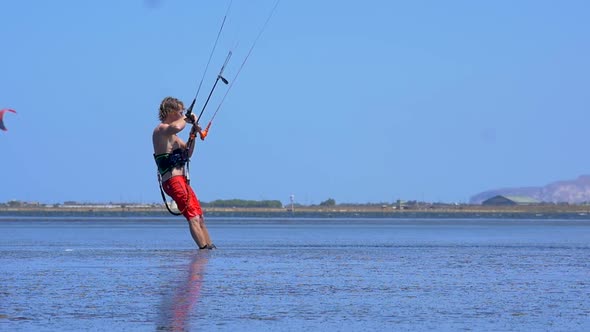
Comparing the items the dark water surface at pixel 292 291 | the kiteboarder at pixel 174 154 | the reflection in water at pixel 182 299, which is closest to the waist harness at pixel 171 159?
the kiteboarder at pixel 174 154

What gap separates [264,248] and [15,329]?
1286 centimetres

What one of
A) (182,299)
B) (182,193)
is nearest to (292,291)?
(182,299)

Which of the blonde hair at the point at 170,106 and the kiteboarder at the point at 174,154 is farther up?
the blonde hair at the point at 170,106

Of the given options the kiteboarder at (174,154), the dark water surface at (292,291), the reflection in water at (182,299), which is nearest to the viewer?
the reflection in water at (182,299)

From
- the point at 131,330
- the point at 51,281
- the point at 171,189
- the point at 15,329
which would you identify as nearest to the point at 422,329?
the point at 131,330

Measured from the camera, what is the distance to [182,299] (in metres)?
11.1

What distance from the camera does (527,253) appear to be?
20094mm

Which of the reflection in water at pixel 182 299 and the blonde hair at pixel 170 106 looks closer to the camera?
the reflection in water at pixel 182 299

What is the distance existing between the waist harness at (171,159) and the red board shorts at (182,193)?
188mm

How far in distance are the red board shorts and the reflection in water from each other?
4.02 meters

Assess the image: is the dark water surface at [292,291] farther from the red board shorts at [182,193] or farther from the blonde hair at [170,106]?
the blonde hair at [170,106]

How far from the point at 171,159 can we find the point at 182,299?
888cm

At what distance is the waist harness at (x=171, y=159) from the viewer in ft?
64.9

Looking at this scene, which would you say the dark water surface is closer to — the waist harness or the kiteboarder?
the kiteboarder
